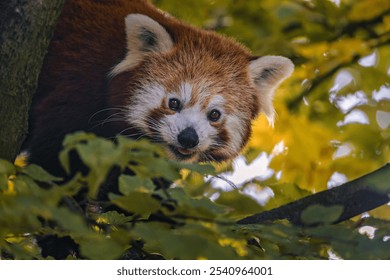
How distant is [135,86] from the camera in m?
2.64

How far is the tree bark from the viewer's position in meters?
1.87

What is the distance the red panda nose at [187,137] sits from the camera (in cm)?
246

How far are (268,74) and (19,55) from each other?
1.34 metres

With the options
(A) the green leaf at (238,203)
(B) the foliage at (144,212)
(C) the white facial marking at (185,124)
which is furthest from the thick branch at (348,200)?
(C) the white facial marking at (185,124)

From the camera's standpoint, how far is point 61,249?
2561 mm

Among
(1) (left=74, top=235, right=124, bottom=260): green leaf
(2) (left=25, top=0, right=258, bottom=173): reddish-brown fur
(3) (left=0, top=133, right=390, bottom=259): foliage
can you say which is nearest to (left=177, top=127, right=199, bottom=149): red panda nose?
(2) (left=25, top=0, right=258, bottom=173): reddish-brown fur

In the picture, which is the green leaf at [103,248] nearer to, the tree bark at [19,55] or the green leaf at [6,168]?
the green leaf at [6,168]

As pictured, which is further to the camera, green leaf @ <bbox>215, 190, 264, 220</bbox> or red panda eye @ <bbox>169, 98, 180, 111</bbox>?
red panda eye @ <bbox>169, 98, 180, 111</bbox>

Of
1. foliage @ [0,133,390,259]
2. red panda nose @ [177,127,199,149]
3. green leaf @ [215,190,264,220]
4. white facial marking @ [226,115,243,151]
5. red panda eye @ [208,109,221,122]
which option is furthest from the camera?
white facial marking @ [226,115,243,151]

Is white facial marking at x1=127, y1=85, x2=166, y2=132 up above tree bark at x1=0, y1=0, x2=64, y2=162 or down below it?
above

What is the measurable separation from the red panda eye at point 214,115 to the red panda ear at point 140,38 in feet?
1.25

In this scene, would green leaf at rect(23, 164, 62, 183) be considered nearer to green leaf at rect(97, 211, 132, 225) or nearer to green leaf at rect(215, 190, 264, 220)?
green leaf at rect(97, 211, 132, 225)
